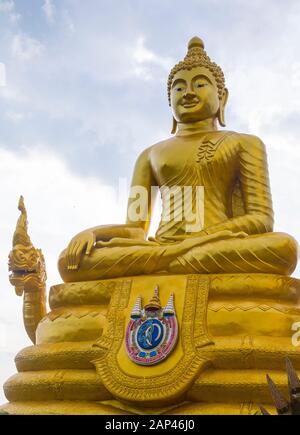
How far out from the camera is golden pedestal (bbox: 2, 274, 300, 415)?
431 centimetres

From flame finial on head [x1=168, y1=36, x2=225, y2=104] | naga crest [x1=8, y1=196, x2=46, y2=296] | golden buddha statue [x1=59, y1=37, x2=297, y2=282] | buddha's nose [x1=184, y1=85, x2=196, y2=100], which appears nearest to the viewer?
golden buddha statue [x1=59, y1=37, x2=297, y2=282]

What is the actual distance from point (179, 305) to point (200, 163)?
1801 mm

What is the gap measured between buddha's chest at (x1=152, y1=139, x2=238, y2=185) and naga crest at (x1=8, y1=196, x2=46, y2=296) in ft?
4.99

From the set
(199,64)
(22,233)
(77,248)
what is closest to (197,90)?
(199,64)

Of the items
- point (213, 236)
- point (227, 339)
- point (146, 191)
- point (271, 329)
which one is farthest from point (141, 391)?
point (146, 191)

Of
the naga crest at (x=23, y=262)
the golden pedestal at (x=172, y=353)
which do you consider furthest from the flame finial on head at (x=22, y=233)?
the golden pedestal at (x=172, y=353)

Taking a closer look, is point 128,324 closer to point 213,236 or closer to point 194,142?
point 213,236

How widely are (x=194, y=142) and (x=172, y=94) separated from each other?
2.55 feet

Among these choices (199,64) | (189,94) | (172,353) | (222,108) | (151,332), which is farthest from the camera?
(222,108)

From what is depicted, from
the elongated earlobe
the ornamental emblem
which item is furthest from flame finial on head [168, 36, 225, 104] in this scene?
the ornamental emblem

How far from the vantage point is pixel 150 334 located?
461 centimetres

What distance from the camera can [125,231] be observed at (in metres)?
6.01

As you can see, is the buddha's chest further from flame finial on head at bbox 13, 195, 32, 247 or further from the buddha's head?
flame finial on head at bbox 13, 195, 32, 247

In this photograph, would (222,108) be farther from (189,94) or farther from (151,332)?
(151,332)
